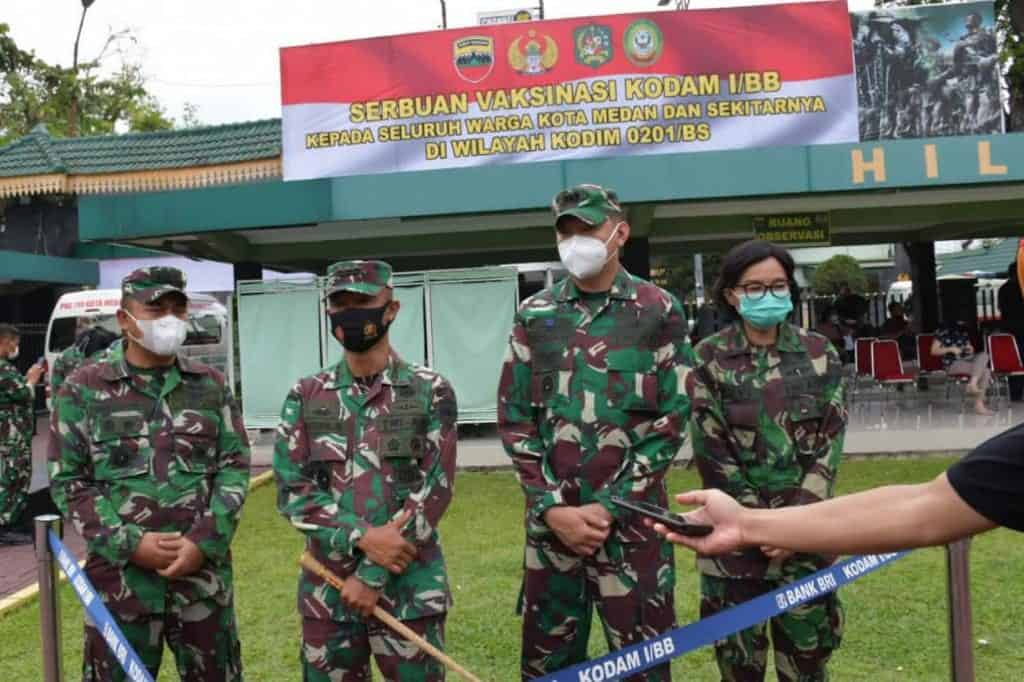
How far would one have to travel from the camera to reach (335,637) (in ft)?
9.90

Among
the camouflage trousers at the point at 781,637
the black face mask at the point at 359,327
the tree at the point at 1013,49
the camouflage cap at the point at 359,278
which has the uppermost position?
the tree at the point at 1013,49

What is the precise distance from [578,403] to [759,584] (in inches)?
32.5

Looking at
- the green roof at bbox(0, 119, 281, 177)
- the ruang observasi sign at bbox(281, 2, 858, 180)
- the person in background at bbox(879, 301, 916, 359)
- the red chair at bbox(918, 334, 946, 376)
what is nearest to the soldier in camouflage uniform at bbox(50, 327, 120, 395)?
the green roof at bbox(0, 119, 281, 177)

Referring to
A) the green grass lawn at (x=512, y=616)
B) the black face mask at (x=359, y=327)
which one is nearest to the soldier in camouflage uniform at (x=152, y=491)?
the black face mask at (x=359, y=327)

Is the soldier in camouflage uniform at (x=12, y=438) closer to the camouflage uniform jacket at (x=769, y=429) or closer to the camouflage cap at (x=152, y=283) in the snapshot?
the camouflage cap at (x=152, y=283)

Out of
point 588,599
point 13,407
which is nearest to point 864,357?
point 13,407

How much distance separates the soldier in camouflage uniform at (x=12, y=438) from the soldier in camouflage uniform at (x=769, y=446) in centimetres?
601

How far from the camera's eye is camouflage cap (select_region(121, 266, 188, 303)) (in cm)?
346

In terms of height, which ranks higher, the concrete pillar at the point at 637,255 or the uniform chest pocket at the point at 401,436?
the concrete pillar at the point at 637,255

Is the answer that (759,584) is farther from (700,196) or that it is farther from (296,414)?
(700,196)

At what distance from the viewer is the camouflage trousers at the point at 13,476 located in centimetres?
761

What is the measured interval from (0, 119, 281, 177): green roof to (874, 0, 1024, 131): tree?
1275 centimetres

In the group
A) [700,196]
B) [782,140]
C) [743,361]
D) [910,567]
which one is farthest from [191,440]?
[782,140]

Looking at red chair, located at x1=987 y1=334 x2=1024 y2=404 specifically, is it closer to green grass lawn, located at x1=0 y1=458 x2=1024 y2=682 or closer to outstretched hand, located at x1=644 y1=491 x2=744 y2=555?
green grass lawn, located at x1=0 y1=458 x2=1024 y2=682
